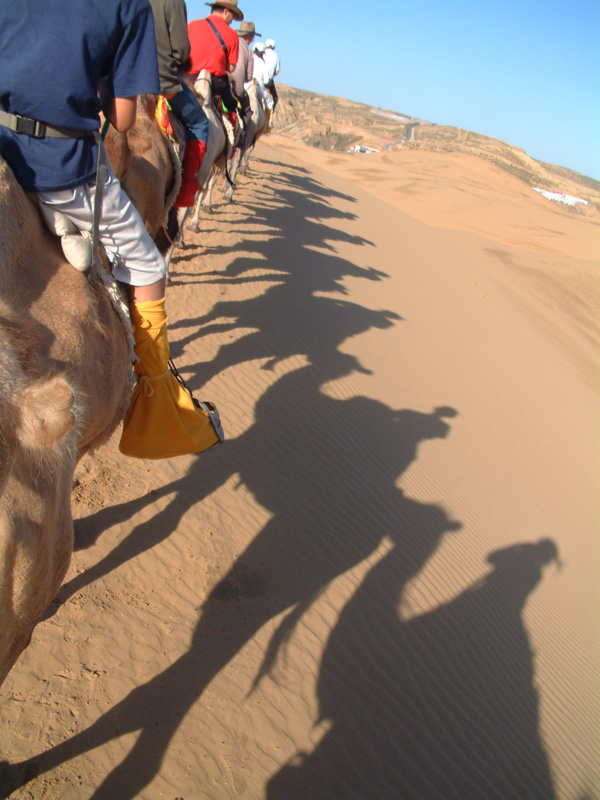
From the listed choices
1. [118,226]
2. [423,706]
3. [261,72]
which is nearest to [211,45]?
[118,226]

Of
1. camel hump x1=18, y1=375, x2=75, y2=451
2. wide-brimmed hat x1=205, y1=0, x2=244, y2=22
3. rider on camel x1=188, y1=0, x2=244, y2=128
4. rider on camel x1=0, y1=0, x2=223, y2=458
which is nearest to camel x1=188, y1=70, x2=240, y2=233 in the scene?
rider on camel x1=188, y1=0, x2=244, y2=128

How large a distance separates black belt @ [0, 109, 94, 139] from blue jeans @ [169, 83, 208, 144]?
3.63m

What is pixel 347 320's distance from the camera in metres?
10.1

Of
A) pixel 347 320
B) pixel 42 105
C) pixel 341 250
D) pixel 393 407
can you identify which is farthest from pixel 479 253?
pixel 42 105

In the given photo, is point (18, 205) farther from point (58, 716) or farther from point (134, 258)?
point (58, 716)

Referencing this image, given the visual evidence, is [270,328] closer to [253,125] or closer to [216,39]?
[216,39]

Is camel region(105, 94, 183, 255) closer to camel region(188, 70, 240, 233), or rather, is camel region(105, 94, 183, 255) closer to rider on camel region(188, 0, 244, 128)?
camel region(188, 70, 240, 233)

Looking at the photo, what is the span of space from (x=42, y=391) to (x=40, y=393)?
0.04 ft

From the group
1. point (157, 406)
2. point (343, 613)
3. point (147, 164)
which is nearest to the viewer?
point (157, 406)

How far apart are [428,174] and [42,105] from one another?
117 ft

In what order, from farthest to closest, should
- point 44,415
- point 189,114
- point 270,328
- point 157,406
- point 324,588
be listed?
point 270,328 → point 189,114 → point 324,588 → point 157,406 → point 44,415

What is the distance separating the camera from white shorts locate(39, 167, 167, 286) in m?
2.31

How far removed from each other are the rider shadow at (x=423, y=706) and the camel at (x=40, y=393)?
6.68ft

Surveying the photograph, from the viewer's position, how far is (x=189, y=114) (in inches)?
216
